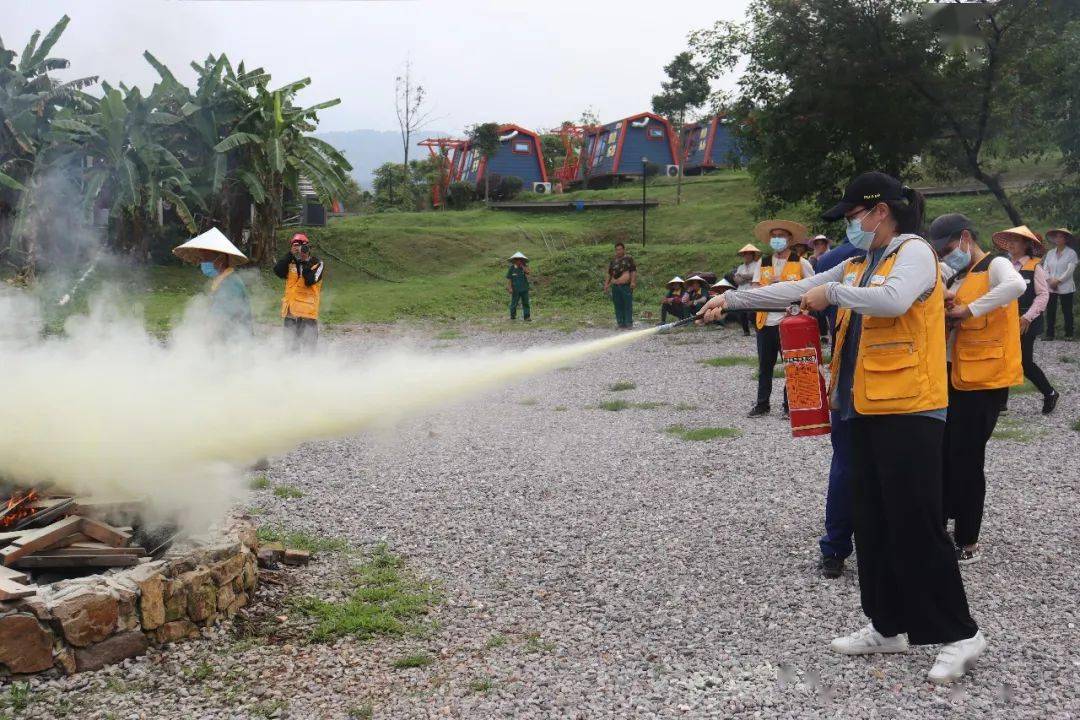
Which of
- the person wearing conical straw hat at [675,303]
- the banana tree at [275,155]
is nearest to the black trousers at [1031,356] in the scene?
the person wearing conical straw hat at [675,303]

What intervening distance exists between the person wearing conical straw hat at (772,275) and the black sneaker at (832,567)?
4.01 m

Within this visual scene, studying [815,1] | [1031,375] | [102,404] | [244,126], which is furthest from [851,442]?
[244,126]

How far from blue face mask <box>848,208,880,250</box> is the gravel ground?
2044 millimetres

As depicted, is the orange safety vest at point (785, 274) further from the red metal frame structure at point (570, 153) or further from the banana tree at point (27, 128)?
the red metal frame structure at point (570, 153)

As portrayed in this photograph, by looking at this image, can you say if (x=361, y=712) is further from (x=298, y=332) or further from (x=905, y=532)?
(x=298, y=332)

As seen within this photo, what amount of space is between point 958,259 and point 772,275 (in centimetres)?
415

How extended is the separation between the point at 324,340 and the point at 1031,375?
13781 millimetres

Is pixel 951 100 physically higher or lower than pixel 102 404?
higher

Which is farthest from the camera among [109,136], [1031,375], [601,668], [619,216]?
[619,216]

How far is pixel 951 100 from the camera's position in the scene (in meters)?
19.4

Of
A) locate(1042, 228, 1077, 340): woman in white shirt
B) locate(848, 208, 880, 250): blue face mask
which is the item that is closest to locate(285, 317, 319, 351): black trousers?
locate(848, 208, 880, 250): blue face mask

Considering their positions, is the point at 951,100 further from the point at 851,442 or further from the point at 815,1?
the point at 851,442

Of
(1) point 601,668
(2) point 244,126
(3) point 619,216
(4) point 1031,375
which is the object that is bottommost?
(1) point 601,668

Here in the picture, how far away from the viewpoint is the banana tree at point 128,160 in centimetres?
1747
